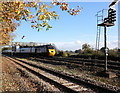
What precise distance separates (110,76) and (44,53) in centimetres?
2744

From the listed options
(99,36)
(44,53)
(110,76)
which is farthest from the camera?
(44,53)

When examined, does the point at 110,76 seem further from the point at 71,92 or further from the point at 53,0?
the point at 53,0

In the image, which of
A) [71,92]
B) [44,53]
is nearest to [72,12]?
[71,92]

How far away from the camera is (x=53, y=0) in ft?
16.3

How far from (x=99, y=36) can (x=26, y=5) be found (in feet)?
33.5

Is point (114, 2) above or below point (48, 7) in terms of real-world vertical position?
above

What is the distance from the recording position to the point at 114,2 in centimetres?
1126

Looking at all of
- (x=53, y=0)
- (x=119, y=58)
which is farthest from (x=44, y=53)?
(x=53, y=0)

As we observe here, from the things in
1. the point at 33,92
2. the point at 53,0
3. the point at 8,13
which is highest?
the point at 53,0

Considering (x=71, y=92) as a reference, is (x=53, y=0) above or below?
above

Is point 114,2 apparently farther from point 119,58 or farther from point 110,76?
point 119,58

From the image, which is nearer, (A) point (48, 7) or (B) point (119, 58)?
(A) point (48, 7)

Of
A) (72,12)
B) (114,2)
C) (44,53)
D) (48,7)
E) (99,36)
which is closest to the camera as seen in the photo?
(48,7)

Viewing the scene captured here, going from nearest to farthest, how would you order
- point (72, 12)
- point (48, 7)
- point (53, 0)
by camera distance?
point (48, 7) → point (53, 0) → point (72, 12)
